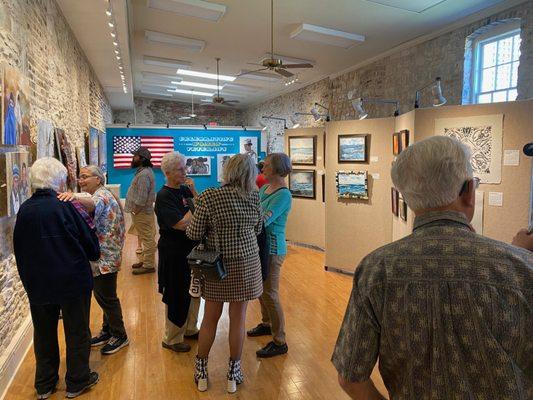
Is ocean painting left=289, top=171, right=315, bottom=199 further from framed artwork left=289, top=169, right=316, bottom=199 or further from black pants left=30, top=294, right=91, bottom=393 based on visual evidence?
black pants left=30, top=294, right=91, bottom=393

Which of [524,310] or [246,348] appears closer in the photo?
[524,310]

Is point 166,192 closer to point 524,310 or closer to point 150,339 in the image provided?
point 150,339

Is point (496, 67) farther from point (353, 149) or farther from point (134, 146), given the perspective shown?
point (134, 146)

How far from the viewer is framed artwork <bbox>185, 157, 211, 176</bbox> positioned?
369 inches

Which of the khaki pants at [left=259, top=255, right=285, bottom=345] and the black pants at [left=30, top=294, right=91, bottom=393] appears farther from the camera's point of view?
the khaki pants at [left=259, top=255, right=285, bottom=345]

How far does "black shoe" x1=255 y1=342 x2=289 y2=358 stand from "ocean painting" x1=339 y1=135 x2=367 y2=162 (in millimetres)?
2868

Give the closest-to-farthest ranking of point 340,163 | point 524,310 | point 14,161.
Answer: point 524,310 < point 14,161 < point 340,163

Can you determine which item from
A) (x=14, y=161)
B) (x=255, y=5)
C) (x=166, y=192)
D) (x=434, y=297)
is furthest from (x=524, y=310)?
(x=255, y=5)

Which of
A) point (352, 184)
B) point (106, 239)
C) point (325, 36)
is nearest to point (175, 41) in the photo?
point (325, 36)

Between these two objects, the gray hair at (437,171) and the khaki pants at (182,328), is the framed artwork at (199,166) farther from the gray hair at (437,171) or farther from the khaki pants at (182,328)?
the gray hair at (437,171)

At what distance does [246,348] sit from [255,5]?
4.63 metres

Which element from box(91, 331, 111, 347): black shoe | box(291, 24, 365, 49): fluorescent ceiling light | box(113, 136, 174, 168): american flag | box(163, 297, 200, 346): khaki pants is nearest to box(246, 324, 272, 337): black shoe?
box(163, 297, 200, 346): khaki pants

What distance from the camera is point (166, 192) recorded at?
2893 mm

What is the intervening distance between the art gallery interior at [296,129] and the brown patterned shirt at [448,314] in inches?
75.2
